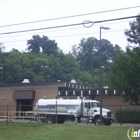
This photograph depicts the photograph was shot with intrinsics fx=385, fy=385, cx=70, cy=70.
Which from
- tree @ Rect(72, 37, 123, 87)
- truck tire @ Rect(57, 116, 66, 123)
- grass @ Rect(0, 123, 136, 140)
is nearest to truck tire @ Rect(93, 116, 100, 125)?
truck tire @ Rect(57, 116, 66, 123)

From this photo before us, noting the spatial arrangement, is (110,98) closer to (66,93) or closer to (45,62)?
(66,93)

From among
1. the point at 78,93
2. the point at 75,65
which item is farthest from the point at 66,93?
the point at 75,65

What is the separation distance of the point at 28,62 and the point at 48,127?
234ft

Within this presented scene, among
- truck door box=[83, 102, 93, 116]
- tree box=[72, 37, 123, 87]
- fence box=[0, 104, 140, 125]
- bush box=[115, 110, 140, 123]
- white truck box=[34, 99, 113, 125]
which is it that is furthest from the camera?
tree box=[72, 37, 123, 87]

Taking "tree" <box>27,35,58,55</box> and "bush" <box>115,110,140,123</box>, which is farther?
"tree" <box>27,35,58,55</box>

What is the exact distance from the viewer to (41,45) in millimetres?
130875

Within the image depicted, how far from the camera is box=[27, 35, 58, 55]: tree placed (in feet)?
427

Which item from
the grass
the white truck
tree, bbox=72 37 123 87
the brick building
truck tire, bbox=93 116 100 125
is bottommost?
the grass

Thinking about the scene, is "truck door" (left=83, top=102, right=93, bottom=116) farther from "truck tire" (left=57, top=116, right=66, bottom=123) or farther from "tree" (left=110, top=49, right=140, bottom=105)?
"tree" (left=110, top=49, right=140, bottom=105)

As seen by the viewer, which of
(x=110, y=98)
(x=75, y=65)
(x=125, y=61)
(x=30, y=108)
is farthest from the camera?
(x=75, y=65)

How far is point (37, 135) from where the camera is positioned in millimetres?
26828

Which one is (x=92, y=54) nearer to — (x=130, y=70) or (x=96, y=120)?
(x=96, y=120)

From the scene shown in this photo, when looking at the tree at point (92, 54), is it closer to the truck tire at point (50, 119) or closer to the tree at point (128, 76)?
the truck tire at point (50, 119)

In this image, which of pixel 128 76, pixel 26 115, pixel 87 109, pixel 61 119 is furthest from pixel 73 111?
pixel 128 76
